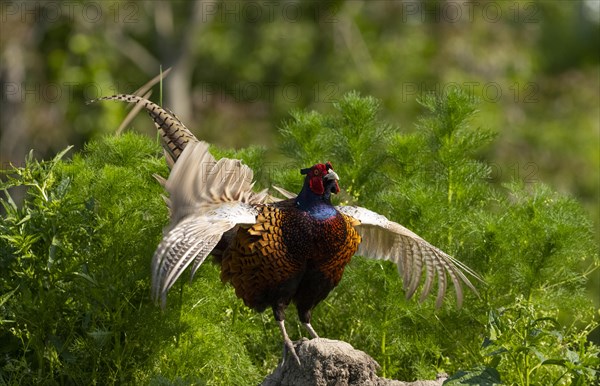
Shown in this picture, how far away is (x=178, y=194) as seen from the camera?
5293 mm

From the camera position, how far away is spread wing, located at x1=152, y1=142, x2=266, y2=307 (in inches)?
193

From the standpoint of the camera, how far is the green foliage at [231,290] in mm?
5711

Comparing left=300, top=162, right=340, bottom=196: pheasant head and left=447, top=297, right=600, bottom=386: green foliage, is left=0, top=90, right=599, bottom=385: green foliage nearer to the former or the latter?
left=447, top=297, right=600, bottom=386: green foliage

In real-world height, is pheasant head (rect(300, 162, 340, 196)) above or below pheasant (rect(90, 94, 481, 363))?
above

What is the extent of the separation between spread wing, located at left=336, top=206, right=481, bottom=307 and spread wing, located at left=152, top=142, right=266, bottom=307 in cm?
56

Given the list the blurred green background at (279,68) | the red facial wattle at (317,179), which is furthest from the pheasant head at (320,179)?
the blurred green background at (279,68)

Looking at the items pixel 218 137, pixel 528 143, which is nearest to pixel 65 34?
pixel 218 137

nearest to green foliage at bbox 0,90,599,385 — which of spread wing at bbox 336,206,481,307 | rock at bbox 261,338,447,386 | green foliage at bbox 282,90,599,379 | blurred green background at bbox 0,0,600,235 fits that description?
green foliage at bbox 282,90,599,379

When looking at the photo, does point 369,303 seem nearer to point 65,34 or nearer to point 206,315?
point 206,315

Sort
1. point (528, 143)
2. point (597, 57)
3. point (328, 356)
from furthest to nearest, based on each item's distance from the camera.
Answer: point (597, 57) → point (528, 143) → point (328, 356)

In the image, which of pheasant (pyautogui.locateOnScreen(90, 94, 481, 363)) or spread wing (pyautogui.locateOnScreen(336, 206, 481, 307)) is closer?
pheasant (pyautogui.locateOnScreen(90, 94, 481, 363))

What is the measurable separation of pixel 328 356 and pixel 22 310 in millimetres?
1707

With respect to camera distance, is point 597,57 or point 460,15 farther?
point 597,57

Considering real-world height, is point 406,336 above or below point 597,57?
above
